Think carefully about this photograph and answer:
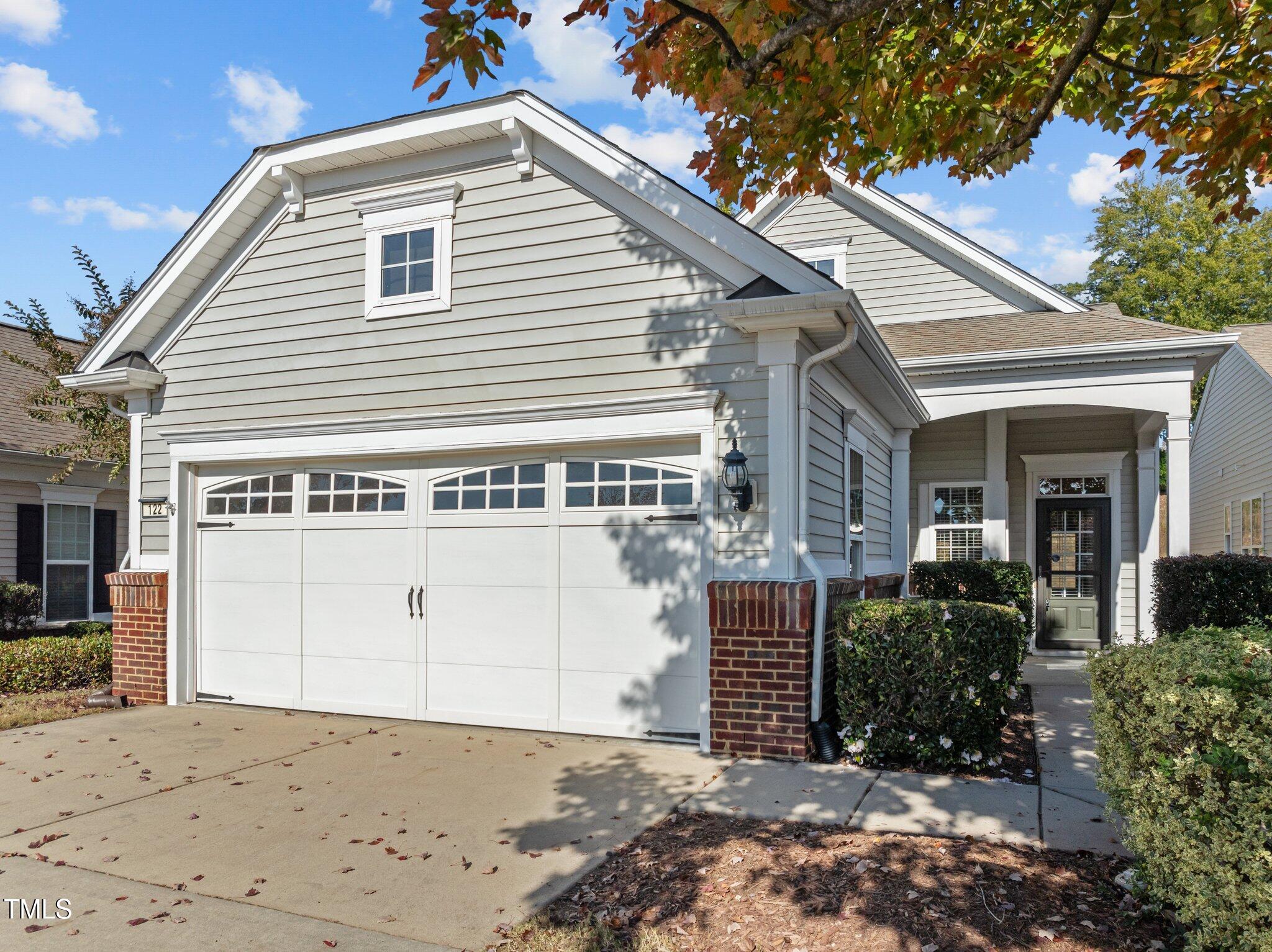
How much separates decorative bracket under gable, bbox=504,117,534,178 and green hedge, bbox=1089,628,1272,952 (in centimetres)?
592

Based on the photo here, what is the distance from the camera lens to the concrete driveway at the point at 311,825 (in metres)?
4.02

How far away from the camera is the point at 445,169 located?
26.5ft

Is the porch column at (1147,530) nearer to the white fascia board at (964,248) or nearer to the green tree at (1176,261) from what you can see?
the white fascia board at (964,248)

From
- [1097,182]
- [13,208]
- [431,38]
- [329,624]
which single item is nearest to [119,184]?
[13,208]

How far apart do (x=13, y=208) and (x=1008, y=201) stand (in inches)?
613

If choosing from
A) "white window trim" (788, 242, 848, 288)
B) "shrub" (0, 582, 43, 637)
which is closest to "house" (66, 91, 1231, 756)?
"white window trim" (788, 242, 848, 288)

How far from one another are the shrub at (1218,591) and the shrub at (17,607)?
1423 cm

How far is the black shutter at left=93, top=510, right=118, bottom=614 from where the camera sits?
48.8 feet

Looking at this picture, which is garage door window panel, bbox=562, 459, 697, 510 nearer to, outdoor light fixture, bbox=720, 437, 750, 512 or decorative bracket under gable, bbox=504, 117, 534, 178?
outdoor light fixture, bbox=720, 437, 750, 512

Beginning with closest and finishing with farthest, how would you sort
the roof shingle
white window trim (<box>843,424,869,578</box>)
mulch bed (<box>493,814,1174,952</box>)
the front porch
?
mulch bed (<box>493,814,1174,952</box>) < white window trim (<box>843,424,869,578</box>) < the roof shingle < the front porch

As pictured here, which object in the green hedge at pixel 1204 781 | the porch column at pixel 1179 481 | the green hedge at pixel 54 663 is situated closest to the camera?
the green hedge at pixel 1204 781

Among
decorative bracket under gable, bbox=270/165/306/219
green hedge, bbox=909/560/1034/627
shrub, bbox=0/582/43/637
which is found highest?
decorative bracket under gable, bbox=270/165/306/219

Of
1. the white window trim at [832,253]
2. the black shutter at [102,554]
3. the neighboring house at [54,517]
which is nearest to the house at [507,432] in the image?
the white window trim at [832,253]

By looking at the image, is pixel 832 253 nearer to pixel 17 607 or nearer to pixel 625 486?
pixel 625 486
